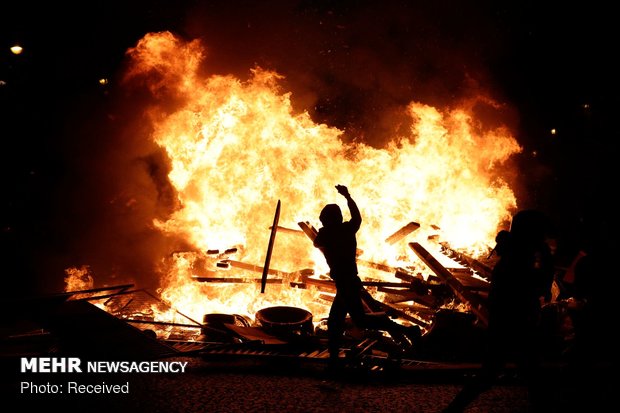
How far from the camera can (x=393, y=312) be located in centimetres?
685

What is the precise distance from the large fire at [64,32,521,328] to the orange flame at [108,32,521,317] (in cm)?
3

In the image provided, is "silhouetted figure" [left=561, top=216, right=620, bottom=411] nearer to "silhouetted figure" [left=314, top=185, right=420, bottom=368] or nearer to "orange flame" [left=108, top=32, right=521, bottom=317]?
"silhouetted figure" [left=314, top=185, right=420, bottom=368]

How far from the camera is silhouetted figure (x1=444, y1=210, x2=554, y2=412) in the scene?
3703mm

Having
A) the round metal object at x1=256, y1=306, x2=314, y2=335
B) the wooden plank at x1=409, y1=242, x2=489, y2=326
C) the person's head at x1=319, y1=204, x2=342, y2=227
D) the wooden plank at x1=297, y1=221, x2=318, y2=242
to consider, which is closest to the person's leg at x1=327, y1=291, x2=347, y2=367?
the person's head at x1=319, y1=204, x2=342, y2=227

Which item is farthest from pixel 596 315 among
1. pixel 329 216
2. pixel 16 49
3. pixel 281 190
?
pixel 16 49

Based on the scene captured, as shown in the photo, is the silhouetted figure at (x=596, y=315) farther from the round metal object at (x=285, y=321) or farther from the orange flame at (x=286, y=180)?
the orange flame at (x=286, y=180)

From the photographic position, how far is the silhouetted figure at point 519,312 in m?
3.70

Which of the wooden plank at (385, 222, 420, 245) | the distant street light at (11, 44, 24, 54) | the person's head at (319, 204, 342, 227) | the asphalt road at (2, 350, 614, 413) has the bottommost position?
the asphalt road at (2, 350, 614, 413)

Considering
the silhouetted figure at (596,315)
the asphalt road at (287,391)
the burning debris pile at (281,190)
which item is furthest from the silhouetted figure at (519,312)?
the burning debris pile at (281,190)

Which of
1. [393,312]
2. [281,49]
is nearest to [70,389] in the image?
[393,312]

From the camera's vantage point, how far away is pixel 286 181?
10617 mm

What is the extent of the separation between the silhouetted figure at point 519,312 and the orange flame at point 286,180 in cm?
575

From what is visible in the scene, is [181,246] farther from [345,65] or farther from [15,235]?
[345,65]

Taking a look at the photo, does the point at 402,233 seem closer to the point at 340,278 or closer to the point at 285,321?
the point at 285,321
